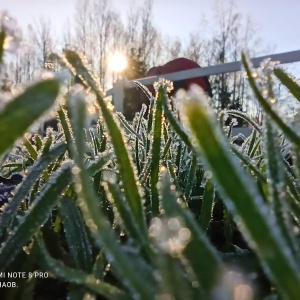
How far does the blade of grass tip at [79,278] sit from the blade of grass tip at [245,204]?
10 cm

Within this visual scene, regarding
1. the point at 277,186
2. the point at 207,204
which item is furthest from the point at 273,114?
the point at 207,204

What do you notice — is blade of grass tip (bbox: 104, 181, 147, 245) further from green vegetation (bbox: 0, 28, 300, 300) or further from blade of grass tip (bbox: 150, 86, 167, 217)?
blade of grass tip (bbox: 150, 86, 167, 217)

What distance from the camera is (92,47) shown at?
61.3 ft

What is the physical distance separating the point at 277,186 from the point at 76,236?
6.4 inches

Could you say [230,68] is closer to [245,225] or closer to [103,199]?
[103,199]

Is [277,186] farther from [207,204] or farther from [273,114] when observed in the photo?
[207,204]

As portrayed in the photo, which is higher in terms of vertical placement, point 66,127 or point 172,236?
point 66,127

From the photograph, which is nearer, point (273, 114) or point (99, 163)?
point (273, 114)

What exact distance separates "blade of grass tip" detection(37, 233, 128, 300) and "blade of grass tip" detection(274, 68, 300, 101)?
21 centimetres

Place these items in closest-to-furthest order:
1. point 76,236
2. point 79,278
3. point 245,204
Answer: point 245,204 → point 79,278 → point 76,236

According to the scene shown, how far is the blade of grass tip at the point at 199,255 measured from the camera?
0.17 metres

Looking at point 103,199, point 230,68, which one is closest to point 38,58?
point 230,68

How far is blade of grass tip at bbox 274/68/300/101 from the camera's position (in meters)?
0.37

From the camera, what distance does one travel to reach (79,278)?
252 mm
